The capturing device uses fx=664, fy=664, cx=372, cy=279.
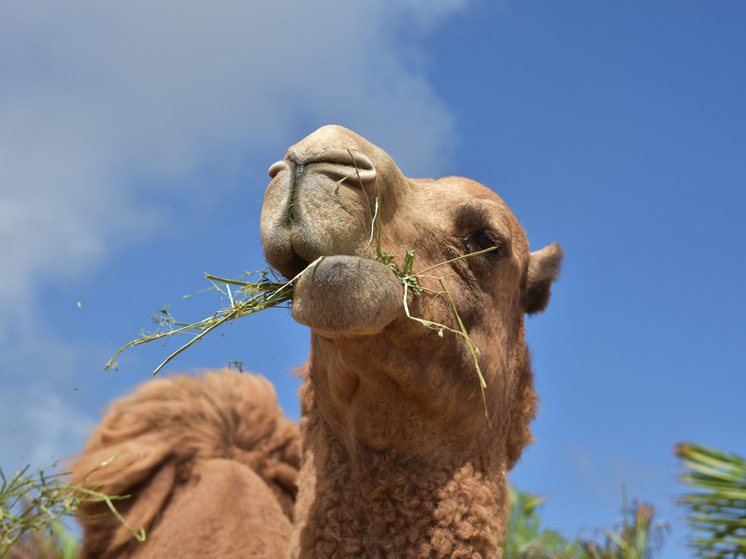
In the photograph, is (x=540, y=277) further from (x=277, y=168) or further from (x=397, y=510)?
(x=277, y=168)

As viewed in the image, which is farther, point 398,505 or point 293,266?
point 398,505

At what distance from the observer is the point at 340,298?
2041mm

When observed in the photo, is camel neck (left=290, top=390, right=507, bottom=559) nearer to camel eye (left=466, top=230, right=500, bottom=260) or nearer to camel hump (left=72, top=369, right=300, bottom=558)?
camel eye (left=466, top=230, right=500, bottom=260)

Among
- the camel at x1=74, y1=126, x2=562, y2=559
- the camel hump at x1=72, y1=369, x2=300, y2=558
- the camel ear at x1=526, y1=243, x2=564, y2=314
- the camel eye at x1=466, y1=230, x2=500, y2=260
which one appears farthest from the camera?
the camel hump at x1=72, y1=369, x2=300, y2=558

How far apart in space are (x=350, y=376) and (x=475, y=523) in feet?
2.62

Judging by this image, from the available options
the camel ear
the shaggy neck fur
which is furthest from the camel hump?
the camel ear

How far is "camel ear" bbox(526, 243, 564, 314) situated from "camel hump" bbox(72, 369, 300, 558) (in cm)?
178

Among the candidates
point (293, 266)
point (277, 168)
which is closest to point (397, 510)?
point (293, 266)

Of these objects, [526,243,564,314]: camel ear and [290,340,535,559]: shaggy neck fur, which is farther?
[526,243,564,314]: camel ear

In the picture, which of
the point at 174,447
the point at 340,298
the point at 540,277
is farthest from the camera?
the point at 174,447

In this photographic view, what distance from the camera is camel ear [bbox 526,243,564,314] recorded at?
140 inches

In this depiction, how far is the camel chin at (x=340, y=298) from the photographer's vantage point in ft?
6.70

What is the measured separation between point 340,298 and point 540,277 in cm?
183

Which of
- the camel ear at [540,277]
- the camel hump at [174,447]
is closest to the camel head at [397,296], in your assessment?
the camel ear at [540,277]
